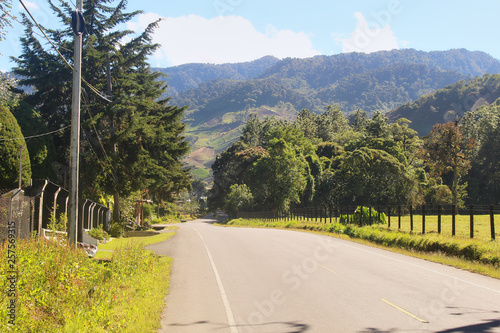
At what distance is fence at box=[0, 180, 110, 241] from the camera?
13789 mm

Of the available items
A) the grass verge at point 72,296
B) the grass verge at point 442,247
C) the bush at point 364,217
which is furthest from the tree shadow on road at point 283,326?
the bush at point 364,217

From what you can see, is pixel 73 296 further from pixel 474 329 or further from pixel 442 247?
pixel 442 247

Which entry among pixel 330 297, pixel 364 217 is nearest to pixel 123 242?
pixel 364 217

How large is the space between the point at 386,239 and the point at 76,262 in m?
17.2

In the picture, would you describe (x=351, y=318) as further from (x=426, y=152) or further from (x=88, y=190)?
(x=426, y=152)

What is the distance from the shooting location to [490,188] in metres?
71.8

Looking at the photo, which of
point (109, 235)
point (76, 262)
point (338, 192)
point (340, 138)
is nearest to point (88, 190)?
point (109, 235)

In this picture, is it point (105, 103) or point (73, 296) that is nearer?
point (73, 296)

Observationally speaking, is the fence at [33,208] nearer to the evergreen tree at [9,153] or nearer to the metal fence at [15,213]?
the metal fence at [15,213]

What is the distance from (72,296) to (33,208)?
945 centimetres

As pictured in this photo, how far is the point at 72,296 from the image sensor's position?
7.70 metres

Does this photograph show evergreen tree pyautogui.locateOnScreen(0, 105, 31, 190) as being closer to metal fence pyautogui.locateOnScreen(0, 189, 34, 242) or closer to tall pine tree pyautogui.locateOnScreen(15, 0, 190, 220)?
metal fence pyautogui.locateOnScreen(0, 189, 34, 242)

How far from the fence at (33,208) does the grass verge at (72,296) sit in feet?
5.06

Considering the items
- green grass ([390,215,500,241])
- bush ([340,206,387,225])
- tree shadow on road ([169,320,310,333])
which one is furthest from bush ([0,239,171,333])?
bush ([340,206,387,225])
